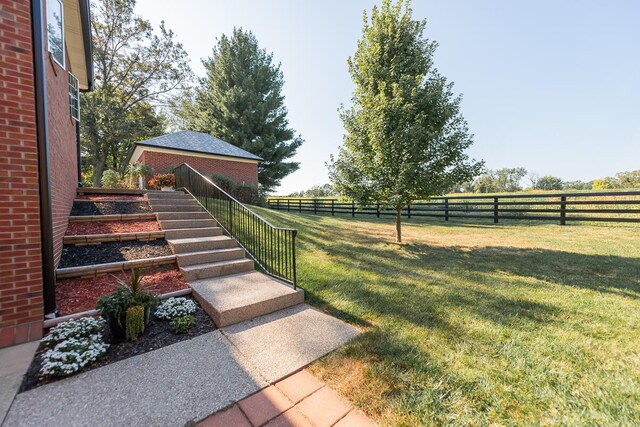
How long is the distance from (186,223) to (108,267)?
1.87 m

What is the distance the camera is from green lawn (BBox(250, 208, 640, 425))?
5.88ft

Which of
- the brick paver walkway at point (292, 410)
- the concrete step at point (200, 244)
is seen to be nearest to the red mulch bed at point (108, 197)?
the concrete step at point (200, 244)

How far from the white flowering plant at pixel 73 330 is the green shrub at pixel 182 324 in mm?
684

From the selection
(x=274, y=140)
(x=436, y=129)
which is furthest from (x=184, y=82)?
(x=436, y=129)

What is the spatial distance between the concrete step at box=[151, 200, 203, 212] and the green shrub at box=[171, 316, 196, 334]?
3929 millimetres

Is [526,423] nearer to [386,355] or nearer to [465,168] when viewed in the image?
[386,355]

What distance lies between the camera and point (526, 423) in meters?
1.64

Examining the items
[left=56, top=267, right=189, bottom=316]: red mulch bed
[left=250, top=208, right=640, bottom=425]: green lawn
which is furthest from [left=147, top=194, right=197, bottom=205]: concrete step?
[left=250, top=208, right=640, bottom=425]: green lawn

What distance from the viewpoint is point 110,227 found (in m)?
5.02

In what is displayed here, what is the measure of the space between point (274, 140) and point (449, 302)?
21.0m

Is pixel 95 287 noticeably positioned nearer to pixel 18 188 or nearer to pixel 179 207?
pixel 18 188

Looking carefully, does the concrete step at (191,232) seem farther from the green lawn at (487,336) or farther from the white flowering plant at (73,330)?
the white flowering plant at (73,330)

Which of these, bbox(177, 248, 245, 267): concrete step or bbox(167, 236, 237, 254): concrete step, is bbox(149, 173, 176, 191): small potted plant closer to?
bbox(167, 236, 237, 254): concrete step

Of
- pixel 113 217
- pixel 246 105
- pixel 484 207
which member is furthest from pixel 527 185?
pixel 113 217
